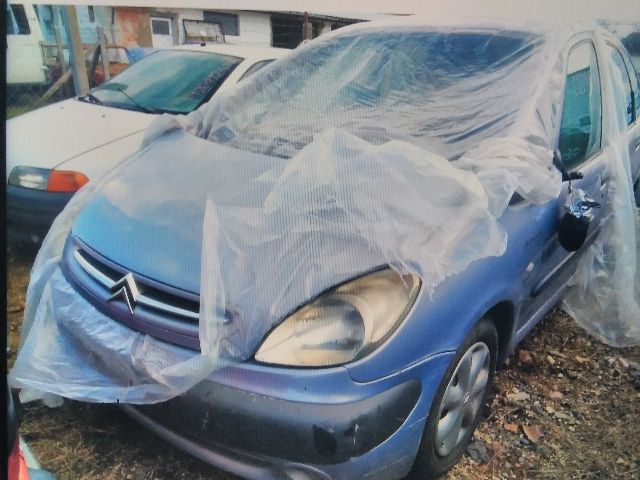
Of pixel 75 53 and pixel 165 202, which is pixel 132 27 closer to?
pixel 75 53

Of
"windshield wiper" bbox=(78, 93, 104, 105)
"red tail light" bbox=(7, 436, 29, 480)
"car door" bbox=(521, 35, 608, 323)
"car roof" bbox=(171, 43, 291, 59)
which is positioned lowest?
"red tail light" bbox=(7, 436, 29, 480)

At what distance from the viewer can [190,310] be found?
1032 millimetres

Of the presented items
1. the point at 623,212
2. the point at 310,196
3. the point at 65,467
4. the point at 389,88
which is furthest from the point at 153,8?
the point at 623,212

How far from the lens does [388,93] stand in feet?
4.28

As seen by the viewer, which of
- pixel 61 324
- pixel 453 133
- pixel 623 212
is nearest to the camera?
pixel 61 324

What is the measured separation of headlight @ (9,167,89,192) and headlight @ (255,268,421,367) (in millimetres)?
514

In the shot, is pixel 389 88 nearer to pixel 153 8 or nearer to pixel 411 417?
pixel 153 8

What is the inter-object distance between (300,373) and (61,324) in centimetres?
53

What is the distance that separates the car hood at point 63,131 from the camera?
93 cm

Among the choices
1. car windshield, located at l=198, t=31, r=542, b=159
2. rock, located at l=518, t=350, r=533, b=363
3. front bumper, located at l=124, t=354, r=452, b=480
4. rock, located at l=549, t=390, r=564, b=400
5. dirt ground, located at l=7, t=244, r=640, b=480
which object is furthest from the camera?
rock, located at l=518, t=350, r=533, b=363

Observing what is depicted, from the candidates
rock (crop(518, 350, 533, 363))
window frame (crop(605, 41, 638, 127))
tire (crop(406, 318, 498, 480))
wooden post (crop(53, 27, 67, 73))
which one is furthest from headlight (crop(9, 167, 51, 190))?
rock (crop(518, 350, 533, 363))

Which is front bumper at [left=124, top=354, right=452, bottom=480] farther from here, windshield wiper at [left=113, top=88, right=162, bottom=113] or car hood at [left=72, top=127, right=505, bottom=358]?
windshield wiper at [left=113, top=88, right=162, bottom=113]

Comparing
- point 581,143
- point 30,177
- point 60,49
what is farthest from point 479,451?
point 60,49

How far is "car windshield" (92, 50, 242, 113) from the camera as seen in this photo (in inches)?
44.6
